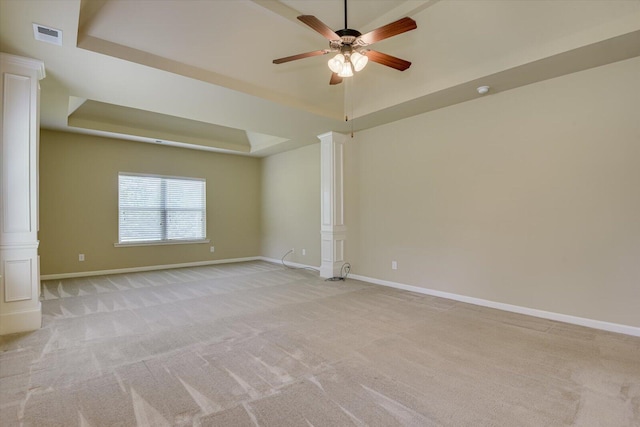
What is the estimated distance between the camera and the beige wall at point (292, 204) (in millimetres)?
6453

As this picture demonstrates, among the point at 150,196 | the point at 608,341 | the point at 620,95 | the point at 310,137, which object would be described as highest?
the point at 310,137

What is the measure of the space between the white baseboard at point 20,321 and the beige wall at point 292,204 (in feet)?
14.0

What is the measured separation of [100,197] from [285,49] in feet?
15.4

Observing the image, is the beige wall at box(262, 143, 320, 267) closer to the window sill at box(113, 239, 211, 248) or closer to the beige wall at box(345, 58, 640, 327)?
the window sill at box(113, 239, 211, 248)

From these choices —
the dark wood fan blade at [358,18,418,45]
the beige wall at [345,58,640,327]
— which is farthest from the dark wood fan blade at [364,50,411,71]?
the beige wall at [345,58,640,327]

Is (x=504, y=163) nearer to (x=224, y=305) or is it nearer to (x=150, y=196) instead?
→ (x=224, y=305)

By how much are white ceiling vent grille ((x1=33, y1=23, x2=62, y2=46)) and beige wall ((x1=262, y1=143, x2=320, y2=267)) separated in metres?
4.30

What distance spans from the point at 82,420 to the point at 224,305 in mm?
2219

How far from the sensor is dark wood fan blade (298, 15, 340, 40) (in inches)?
86.2

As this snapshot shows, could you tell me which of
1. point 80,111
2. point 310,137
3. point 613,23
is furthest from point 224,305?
point 613,23

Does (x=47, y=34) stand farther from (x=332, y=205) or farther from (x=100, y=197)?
(x=332, y=205)

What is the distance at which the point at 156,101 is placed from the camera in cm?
406

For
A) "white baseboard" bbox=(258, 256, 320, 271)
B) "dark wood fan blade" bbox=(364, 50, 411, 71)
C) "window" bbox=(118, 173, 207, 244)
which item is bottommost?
"white baseboard" bbox=(258, 256, 320, 271)

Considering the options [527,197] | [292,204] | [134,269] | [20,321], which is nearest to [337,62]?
[527,197]
